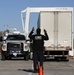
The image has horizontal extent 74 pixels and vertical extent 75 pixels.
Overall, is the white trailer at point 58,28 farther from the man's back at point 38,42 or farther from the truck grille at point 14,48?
the man's back at point 38,42

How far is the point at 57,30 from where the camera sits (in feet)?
92.9

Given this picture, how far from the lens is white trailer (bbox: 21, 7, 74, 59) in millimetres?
28000

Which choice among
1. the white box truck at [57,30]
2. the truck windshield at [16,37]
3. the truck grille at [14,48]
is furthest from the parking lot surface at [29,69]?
the truck windshield at [16,37]

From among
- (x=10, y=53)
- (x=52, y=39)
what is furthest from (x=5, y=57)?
(x=52, y=39)

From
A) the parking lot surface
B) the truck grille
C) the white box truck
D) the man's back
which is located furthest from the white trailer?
the man's back

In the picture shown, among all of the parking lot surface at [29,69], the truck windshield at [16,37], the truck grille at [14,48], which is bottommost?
the parking lot surface at [29,69]

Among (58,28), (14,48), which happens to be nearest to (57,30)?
(58,28)

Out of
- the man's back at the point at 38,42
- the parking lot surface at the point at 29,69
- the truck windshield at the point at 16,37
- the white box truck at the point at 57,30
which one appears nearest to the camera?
the man's back at the point at 38,42

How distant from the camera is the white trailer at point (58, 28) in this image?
28.0m

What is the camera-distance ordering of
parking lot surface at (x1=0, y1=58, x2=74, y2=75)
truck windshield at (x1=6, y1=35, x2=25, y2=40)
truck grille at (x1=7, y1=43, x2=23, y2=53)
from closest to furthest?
parking lot surface at (x1=0, y1=58, x2=74, y2=75) < truck grille at (x1=7, y1=43, x2=23, y2=53) < truck windshield at (x1=6, y1=35, x2=25, y2=40)

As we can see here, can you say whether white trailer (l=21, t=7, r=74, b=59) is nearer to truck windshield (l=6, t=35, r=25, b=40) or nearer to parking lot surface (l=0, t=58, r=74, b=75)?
truck windshield (l=6, t=35, r=25, b=40)

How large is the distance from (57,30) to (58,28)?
0.17 meters

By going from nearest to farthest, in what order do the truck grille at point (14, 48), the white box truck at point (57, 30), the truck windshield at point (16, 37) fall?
the white box truck at point (57, 30) < the truck grille at point (14, 48) < the truck windshield at point (16, 37)

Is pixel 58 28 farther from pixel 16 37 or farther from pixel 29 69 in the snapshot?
pixel 29 69
